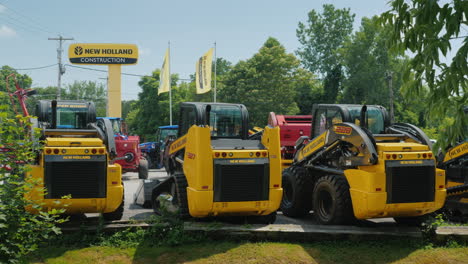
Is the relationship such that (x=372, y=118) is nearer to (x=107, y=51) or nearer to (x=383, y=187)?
(x=383, y=187)

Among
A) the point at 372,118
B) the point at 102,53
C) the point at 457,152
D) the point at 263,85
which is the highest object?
the point at 102,53

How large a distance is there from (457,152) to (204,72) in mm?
24161

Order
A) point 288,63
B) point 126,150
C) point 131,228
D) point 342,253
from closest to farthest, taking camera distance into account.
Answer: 1. point 342,253
2. point 131,228
3. point 126,150
4. point 288,63

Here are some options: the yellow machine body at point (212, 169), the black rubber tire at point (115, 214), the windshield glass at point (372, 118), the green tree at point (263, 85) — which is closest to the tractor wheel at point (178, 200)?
the yellow machine body at point (212, 169)

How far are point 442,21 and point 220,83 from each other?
4993 cm

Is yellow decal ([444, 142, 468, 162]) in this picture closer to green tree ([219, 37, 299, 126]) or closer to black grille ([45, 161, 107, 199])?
black grille ([45, 161, 107, 199])

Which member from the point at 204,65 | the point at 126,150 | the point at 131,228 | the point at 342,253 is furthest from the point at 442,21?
the point at 204,65

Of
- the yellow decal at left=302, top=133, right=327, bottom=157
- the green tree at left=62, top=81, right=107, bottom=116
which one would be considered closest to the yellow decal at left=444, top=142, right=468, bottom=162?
the yellow decal at left=302, top=133, right=327, bottom=157

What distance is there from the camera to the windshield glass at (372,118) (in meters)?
10.2

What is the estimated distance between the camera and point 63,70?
165ft

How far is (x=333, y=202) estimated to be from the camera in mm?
8953

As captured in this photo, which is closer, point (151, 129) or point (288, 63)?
point (288, 63)

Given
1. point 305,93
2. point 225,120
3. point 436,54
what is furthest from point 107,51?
point 436,54

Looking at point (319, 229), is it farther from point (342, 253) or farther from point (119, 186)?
point (119, 186)
